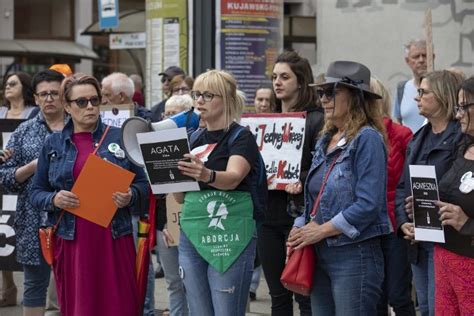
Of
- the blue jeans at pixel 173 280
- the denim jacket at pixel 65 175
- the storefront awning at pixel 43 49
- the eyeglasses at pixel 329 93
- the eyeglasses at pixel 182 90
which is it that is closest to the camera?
the eyeglasses at pixel 329 93

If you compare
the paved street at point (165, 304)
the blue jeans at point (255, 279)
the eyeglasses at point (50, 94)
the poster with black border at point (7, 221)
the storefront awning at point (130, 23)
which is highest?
the storefront awning at point (130, 23)

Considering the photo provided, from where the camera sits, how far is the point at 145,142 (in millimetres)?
5883

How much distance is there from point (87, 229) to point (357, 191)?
1.88 meters

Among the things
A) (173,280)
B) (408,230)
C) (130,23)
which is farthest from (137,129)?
(130,23)

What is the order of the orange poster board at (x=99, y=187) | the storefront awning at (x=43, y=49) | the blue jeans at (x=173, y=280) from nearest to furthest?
the orange poster board at (x=99, y=187)
the blue jeans at (x=173, y=280)
the storefront awning at (x=43, y=49)

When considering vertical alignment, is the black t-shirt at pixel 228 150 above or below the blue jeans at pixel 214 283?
above

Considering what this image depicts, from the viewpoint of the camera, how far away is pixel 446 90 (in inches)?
238

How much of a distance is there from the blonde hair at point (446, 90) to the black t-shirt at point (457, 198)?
568mm

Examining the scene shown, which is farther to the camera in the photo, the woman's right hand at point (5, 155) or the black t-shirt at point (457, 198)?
the woman's right hand at point (5, 155)

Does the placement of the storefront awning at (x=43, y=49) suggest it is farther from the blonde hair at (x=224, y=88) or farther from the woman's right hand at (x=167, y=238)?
the blonde hair at (x=224, y=88)

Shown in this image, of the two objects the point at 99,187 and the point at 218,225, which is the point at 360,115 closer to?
the point at 218,225

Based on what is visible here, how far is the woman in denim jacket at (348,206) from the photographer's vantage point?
5582mm

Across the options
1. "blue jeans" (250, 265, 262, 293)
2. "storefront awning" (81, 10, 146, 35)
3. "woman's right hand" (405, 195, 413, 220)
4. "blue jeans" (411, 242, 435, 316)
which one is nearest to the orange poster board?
"woman's right hand" (405, 195, 413, 220)

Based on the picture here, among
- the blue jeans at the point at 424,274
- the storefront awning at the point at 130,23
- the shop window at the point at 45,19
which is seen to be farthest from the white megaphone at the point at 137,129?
the shop window at the point at 45,19
